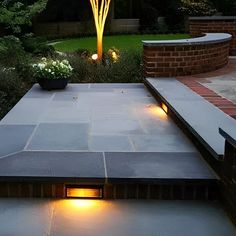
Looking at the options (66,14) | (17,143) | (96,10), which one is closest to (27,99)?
(17,143)

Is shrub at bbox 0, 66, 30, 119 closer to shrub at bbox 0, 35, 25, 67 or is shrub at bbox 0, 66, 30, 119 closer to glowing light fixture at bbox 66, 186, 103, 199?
shrub at bbox 0, 35, 25, 67

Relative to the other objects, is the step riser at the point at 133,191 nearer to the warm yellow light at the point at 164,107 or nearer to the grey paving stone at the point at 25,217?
the grey paving stone at the point at 25,217

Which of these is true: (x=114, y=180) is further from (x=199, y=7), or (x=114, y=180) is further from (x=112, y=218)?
(x=199, y=7)

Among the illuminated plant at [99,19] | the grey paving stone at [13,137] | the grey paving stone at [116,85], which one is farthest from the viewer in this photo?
the illuminated plant at [99,19]

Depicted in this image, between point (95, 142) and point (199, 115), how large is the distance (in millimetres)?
1035

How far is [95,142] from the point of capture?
157 inches

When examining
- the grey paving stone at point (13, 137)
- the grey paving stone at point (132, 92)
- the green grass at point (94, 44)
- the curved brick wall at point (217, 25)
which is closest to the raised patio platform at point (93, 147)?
the grey paving stone at point (13, 137)

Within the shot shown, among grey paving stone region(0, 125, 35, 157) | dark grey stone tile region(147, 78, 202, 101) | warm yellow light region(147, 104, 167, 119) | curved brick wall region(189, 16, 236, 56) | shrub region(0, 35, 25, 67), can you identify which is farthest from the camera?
curved brick wall region(189, 16, 236, 56)

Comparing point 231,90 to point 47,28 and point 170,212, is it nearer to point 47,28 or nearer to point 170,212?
point 170,212

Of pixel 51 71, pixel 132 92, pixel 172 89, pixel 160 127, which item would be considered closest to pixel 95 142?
pixel 160 127

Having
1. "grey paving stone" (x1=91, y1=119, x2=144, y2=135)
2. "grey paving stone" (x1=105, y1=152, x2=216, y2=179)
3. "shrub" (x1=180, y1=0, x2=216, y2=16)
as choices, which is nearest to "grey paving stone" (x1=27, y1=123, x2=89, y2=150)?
"grey paving stone" (x1=91, y1=119, x2=144, y2=135)

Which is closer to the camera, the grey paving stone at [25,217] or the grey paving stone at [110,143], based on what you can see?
the grey paving stone at [25,217]

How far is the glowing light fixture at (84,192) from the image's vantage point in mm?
3123

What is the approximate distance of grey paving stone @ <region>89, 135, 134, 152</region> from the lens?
12.5 ft
